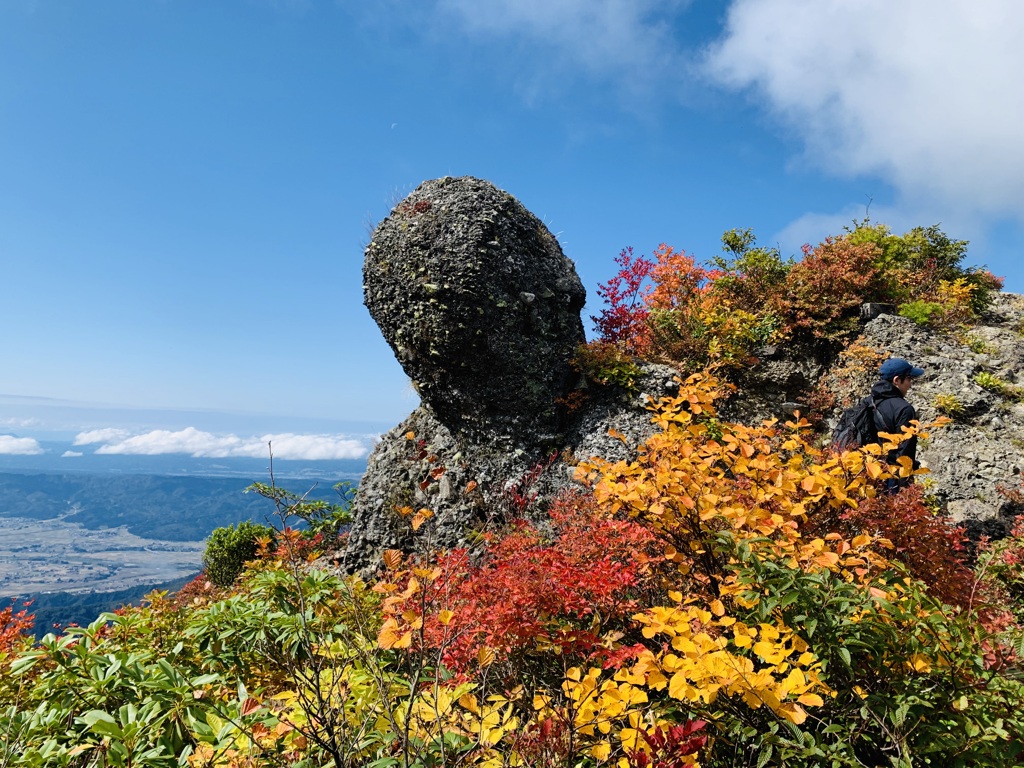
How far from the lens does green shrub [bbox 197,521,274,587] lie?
12.7 metres

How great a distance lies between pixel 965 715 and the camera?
6.37ft

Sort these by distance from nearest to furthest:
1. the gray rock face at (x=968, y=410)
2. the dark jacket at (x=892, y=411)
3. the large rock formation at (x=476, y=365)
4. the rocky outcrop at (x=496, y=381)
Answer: the dark jacket at (x=892, y=411)
the gray rock face at (x=968, y=410)
the rocky outcrop at (x=496, y=381)
the large rock formation at (x=476, y=365)

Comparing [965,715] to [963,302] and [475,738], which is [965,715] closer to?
[475,738]

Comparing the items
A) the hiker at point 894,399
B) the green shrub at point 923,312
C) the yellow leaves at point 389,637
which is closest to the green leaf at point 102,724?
the yellow leaves at point 389,637

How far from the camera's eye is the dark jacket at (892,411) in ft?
16.8

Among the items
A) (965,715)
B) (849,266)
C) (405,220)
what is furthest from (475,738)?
(849,266)

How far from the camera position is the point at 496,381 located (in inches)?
313

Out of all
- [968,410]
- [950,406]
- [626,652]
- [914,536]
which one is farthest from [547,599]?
[968,410]

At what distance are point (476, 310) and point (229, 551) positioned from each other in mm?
9725

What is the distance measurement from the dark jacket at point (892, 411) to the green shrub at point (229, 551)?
12710 millimetres

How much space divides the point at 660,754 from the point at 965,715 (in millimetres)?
1156

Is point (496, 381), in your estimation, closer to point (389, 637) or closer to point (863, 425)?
point (863, 425)

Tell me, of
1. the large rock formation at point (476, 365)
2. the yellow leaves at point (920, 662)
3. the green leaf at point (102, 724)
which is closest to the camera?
the yellow leaves at point (920, 662)

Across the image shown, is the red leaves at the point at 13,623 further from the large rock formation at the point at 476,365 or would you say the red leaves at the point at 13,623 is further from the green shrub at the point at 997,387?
the green shrub at the point at 997,387
